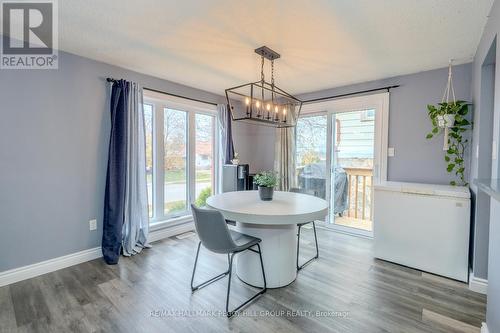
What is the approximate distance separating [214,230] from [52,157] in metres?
2.06

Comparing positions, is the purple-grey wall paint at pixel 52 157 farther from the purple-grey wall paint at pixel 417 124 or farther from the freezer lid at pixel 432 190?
the purple-grey wall paint at pixel 417 124

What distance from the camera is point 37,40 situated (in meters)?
2.38

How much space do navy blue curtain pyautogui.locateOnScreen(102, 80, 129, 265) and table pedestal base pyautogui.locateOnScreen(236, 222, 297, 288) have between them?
5.35 ft

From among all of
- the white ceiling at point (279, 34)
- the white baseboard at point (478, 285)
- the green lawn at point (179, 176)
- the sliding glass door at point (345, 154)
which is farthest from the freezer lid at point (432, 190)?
the green lawn at point (179, 176)

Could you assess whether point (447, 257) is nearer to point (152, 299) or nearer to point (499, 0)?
point (499, 0)

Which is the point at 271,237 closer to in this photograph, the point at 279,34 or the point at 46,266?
the point at 279,34

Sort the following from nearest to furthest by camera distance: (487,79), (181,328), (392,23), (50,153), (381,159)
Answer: (181,328) → (392,23) → (487,79) → (50,153) → (381,159)

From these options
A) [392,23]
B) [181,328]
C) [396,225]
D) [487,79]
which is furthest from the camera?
[396,225]

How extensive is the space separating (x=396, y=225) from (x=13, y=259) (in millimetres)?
4051

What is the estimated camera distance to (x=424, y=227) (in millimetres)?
2598

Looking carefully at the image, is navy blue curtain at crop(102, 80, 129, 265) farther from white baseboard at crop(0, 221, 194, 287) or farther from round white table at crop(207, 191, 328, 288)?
round white table at crop(207, 191, 328, 288)

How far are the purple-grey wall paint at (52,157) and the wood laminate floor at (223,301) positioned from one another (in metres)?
0.38

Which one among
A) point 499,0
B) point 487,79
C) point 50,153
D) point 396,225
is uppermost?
point 499,0

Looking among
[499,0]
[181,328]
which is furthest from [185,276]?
[499,0]
